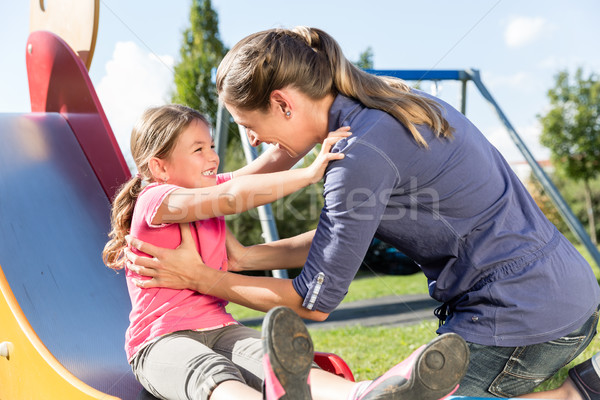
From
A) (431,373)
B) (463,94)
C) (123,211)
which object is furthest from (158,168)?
(463,94)

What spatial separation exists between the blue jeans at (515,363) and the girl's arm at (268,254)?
2.48 ft

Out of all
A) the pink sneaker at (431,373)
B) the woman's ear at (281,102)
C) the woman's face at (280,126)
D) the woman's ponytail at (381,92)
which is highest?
the woman's ponytail at (381,92)

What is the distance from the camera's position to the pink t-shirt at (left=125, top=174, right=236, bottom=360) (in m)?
1.86

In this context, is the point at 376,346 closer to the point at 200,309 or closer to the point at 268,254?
the point at 268,254

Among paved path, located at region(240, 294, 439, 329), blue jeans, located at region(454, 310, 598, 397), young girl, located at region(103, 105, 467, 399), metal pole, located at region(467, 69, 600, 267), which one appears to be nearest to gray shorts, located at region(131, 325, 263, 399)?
young girl, located at region(103, 105, 467, 399)

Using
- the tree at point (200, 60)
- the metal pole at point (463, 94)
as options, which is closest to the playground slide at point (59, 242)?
the metal pole at point (463, 94)

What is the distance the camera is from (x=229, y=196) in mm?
1817

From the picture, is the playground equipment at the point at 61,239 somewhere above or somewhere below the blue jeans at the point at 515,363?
below

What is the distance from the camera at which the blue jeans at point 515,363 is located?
1639 mm

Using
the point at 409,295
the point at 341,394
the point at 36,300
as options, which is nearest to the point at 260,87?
the point at 341,394

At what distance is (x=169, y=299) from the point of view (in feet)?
6.21

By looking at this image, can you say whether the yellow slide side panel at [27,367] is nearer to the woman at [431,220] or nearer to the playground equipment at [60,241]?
the playground equipment at [60,241]

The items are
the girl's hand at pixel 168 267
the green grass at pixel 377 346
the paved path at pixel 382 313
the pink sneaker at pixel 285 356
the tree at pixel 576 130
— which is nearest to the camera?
the pink sneaker at pixel 285 356

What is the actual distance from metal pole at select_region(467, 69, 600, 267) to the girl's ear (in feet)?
13.8
